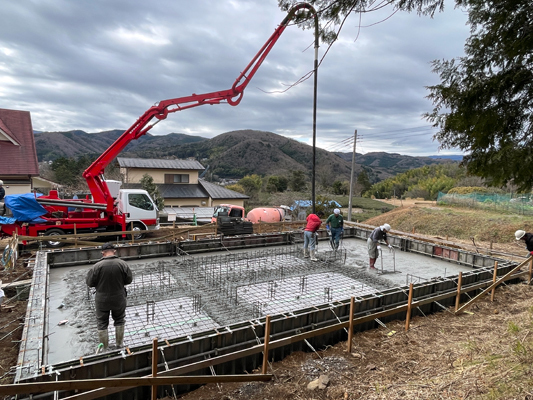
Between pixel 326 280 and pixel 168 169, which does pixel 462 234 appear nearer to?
pixel 326 280

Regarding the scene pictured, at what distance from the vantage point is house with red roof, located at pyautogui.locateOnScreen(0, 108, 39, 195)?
15398 millimetres

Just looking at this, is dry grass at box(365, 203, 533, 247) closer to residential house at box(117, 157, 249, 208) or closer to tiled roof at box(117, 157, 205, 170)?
residential house at box(117, 157, 249, 208)

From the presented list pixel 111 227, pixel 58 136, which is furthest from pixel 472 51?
pixel 58 136

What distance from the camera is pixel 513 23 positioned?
3871 mm

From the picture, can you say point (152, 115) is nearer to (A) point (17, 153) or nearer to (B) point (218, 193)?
(A) point (17, 153)

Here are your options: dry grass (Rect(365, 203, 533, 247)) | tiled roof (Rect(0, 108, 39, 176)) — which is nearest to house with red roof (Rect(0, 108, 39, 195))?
tiled roof (Rect(0, 108, 39, 176))

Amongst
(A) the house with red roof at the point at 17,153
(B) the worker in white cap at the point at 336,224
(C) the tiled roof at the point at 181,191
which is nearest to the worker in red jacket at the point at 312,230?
(B) the worker in white cap at the point at 336,224

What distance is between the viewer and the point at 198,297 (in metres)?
5.94

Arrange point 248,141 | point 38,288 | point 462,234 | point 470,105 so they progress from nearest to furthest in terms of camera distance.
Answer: point 470,105 < point 38,288 < point 462,234 < point 248,141

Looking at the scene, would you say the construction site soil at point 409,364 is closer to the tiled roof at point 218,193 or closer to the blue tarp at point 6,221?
the blue tarp at point 6,221

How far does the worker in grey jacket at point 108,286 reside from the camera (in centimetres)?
400

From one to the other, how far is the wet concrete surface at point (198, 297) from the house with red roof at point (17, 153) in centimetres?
1101

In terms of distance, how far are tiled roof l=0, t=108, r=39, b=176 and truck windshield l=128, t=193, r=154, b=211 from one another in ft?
25.4

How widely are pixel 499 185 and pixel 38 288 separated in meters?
7.31
